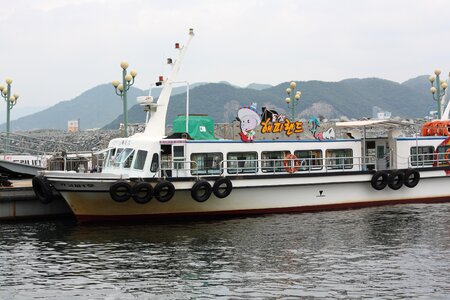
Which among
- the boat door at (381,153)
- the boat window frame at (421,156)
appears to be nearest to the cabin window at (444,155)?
the boat window frame at (421,156)

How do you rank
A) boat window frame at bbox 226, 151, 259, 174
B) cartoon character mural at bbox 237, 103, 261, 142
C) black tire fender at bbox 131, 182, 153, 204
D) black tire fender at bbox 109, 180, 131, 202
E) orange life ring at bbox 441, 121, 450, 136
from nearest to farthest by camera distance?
black tire fender at bbox 109, 180, 131, 202
black tire fender at bbox 131, 182, 153, 204
boat window frame at bbox 226, 151, 259, 174
cartoon character mural at bbox 237, 103, 261, 142
orange life ring at bbox 441, 121, 450, 136

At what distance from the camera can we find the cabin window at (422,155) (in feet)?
100

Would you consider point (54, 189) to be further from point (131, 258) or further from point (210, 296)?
point (210, 296)

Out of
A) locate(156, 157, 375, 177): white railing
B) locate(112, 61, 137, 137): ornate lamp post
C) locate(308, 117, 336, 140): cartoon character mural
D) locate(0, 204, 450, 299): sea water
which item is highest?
locate(112, 61, 137, 137): ornate lamp post

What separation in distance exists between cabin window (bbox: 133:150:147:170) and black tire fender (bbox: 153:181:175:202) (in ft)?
5.14

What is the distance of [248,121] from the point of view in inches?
1082

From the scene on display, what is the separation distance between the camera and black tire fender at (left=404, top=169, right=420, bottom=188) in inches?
1151

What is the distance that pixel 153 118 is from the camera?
27.4 metres

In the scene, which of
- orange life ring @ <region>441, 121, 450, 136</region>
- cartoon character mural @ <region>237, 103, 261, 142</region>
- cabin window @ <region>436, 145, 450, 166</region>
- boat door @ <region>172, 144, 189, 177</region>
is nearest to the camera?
boat door @ <region>172, 144, 189, 177</region>

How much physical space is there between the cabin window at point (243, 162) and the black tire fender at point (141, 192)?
3.90 m

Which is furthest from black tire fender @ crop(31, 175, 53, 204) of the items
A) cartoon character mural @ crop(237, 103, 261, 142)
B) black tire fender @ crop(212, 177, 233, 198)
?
cartoon character mural @ crop(237, 103, 261, 142)

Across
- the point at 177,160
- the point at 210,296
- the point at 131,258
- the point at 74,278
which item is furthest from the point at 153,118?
the point at 210,296

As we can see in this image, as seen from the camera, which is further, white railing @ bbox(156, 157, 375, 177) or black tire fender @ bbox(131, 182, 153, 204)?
white railing @ bbox(156, 157, 375, 177)

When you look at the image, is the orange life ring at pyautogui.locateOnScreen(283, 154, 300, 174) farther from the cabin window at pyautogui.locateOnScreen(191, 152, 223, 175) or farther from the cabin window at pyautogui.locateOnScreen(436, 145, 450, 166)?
the cabin window at pyautogui.locateOnScreen(436, 145, 450, 166)
